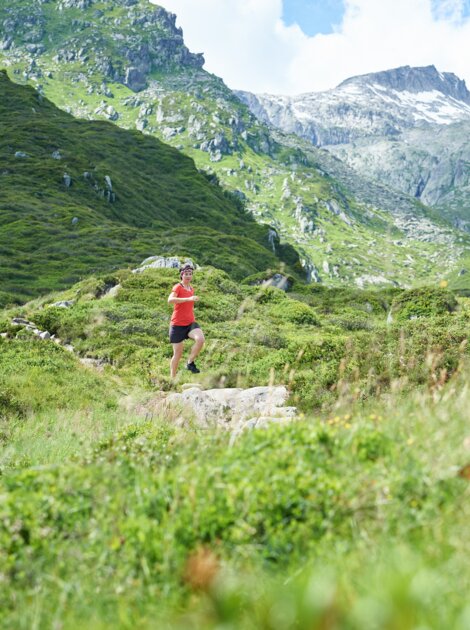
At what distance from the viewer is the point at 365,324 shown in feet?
96.4

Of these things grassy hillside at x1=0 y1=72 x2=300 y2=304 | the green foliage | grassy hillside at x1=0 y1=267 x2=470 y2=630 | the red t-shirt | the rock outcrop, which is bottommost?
the rock outcrop

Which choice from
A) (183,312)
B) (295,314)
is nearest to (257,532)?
(183,312)

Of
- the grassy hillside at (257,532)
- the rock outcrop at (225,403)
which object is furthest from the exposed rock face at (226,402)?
the grassy hillside at (257,532)

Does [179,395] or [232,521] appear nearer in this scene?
[232,521]

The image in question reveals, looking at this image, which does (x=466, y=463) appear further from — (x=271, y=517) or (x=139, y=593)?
(x=139, y=593)

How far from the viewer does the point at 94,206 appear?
84.4 meters

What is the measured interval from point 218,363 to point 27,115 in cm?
11315

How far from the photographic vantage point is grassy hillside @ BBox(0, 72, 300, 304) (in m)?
56.6

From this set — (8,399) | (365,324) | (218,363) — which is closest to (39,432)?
(8,399)

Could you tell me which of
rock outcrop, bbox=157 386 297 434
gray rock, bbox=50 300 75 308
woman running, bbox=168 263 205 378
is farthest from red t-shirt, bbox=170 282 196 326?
gray rock, bbox=50 300 75 308

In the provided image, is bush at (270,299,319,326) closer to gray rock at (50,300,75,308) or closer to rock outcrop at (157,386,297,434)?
gray rock at (50,300,75,308)

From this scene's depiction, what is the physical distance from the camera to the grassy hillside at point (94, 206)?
56.6 metres

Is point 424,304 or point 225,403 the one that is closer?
point 225,403

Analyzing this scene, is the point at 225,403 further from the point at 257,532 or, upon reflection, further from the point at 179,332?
the point at 257,532
